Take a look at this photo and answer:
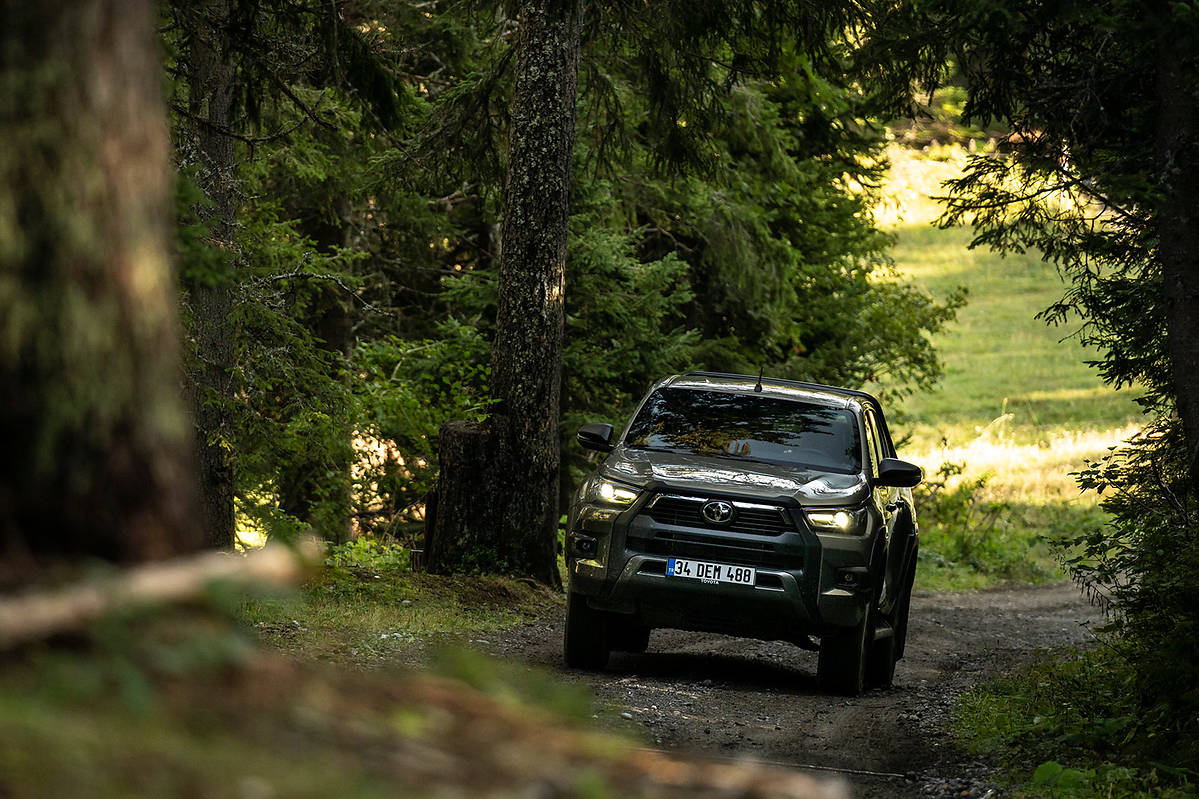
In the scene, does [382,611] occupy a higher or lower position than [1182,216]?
lower

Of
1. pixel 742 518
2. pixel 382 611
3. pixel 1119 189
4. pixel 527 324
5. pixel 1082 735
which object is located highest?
pixel 1119 189

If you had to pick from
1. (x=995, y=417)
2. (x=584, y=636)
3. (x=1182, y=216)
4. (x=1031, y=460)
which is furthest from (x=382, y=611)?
(x=995, y=417)

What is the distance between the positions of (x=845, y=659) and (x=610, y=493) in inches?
80.7

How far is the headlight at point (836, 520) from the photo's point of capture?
9.55 meters

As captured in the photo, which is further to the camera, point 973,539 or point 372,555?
point 973,539

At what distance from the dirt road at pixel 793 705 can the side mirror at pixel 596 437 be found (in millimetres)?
1677

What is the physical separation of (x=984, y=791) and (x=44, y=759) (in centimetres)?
575

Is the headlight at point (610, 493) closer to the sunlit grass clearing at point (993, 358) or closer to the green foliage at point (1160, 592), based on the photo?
the green foliage at point (1160, 592)

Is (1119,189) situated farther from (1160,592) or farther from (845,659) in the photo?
(845,659)

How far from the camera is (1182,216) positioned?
895cm

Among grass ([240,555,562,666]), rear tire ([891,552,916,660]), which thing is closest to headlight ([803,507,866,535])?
rear tire ([891,552,916,660])

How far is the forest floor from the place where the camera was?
734 cm

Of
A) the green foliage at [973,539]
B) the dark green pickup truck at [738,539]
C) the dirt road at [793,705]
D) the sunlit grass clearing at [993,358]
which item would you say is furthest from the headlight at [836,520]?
the sunlit grass clearing at [993,358]

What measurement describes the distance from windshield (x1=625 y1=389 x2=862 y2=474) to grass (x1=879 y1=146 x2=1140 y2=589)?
5.82ft
